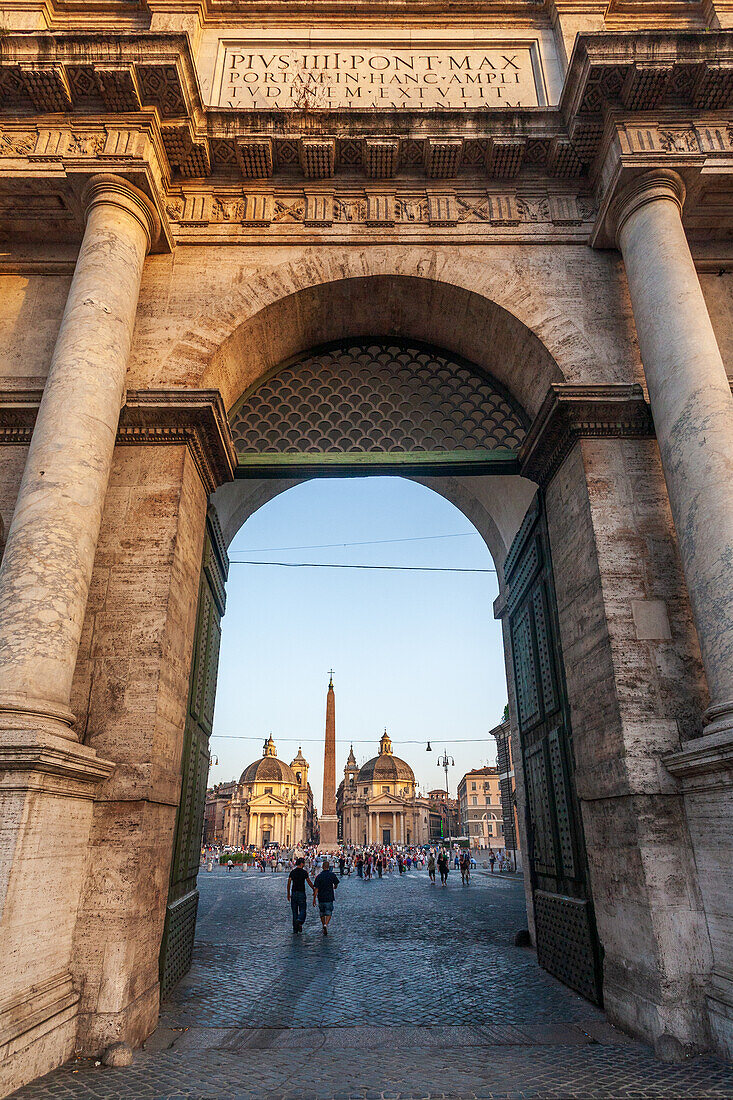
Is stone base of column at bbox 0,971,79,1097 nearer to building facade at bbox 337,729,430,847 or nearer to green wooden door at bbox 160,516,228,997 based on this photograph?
green wooden door at bbox 160,516,228,997

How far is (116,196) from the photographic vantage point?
272 inches

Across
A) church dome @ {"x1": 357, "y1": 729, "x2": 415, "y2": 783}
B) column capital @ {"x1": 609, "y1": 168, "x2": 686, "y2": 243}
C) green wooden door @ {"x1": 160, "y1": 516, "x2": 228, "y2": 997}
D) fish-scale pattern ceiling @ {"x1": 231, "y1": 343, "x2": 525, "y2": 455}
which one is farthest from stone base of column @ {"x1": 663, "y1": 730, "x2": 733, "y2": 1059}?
church dome @ {"x1": 357, "y1": 729, "x2": 415, "y2": 783}

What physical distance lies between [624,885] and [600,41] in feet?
26.4

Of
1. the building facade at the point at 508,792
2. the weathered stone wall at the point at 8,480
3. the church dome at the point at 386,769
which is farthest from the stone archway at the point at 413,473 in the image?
the church dome at the point at 386,769

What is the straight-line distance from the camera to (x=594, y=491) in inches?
248

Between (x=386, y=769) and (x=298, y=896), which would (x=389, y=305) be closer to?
(x=298, y=896)

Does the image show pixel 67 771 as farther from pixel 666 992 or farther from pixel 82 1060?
pixel 666 992

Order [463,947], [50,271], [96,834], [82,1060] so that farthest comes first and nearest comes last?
[463,947], [50,271], [96,834], [82,1060]

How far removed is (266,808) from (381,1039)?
3067 inches

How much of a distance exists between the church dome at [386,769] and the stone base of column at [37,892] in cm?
8499

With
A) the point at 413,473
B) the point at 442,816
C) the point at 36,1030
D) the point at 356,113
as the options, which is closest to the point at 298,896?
the point at 413,473

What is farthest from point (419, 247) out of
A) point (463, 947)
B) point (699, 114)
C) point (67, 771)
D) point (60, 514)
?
point (463, 947)

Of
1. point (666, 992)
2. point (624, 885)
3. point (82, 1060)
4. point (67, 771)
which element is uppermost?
→ point (67, 771)

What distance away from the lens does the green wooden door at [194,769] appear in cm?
626
